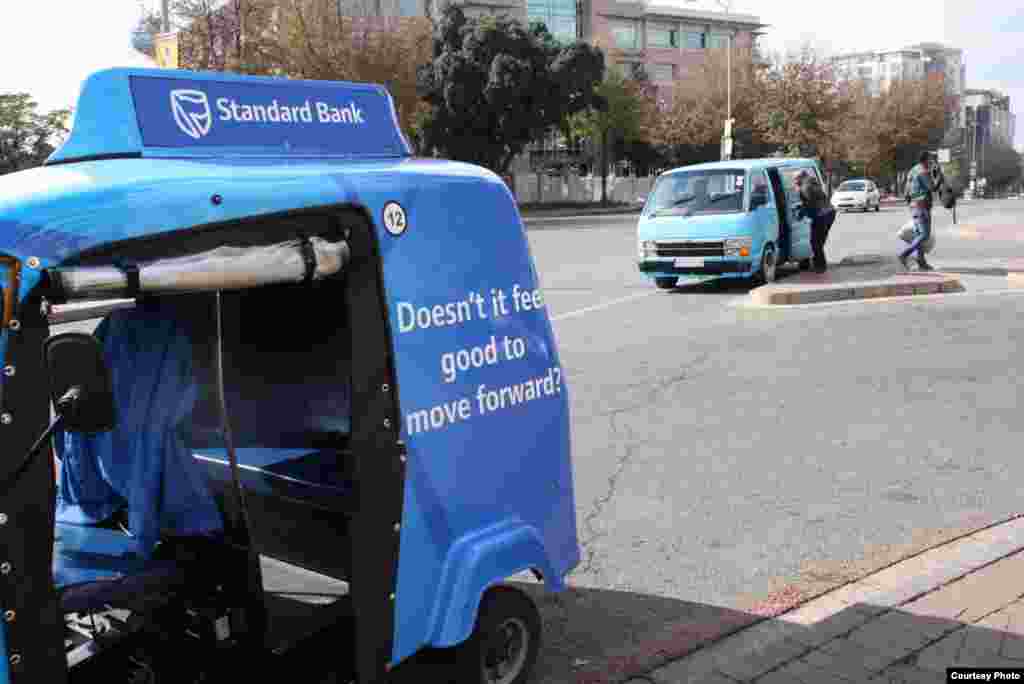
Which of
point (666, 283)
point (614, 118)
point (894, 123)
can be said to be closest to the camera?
point (666, 283)

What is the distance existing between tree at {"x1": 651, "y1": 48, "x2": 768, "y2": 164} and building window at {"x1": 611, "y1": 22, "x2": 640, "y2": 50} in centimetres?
1477

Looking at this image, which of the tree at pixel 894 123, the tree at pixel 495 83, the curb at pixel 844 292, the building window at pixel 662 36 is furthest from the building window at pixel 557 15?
the curb at pixel 844 292

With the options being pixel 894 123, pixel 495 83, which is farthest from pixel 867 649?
pixel 894 123

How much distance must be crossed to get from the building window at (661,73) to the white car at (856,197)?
38044mm

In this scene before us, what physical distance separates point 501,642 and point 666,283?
1279cm

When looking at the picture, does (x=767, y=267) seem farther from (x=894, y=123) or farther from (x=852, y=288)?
(x=894, y=123)

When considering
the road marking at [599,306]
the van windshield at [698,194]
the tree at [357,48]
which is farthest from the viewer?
the tree at [357,48]

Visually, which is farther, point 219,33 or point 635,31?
point 635,31

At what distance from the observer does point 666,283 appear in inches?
627

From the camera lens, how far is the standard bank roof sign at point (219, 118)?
293 centimetres

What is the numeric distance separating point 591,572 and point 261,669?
206cm

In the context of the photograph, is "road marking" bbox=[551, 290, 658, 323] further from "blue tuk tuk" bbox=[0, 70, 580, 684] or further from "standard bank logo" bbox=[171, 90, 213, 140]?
"standard bank logo" bbox=[171, 90, 213, 140]

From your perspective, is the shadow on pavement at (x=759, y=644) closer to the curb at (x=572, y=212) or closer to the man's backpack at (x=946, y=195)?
the man's backpack at (x=946, y=195)

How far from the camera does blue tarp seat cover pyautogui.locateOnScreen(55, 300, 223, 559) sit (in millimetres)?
3168
